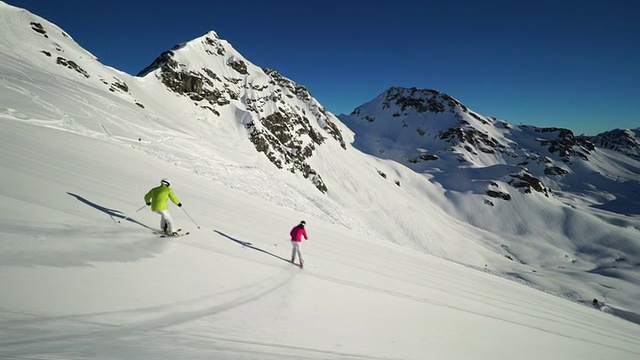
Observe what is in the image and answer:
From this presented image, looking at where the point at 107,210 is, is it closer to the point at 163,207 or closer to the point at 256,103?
the point at 163,207

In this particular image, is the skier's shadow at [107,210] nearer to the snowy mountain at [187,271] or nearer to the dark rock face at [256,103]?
the snowy mountain at [187,271]

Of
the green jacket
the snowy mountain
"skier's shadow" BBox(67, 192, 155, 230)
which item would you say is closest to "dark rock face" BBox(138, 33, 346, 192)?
the snowy mountain

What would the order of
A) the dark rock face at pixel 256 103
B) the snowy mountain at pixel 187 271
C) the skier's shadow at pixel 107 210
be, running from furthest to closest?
1. the dark rock face at pixel 256 103
2. the skier's shadow at pixel 107 210
3. the snowy mountain at pixel 187 271

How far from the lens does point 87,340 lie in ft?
9.72

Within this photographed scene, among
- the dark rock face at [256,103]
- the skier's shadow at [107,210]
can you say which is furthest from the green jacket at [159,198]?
the dark rock face at [256,103]

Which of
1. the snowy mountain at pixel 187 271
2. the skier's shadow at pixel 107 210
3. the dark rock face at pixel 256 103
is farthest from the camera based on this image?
the dark rock face at pixel 256 103

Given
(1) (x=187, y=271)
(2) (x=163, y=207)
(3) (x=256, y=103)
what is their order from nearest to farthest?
(1) (x=187, y=271)
(2) (x=163, y=207)
(3) (x=256, y=103)

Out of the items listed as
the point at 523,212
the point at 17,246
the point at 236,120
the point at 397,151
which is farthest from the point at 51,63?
the point at 397,151

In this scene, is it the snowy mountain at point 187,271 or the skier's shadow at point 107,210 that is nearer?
the snowy mountain at point 187,271

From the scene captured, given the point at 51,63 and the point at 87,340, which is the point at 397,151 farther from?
the point at 87,340

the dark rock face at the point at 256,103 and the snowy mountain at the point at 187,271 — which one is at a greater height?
the dark rock face at the point at 256,103

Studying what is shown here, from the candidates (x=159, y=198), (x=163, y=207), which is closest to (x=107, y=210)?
(x=159, y=198)

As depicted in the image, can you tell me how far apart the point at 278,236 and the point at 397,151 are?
14342cm

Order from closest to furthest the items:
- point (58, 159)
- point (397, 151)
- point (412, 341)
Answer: point (412, 341) → point (58, 159) → point (397, 151)
